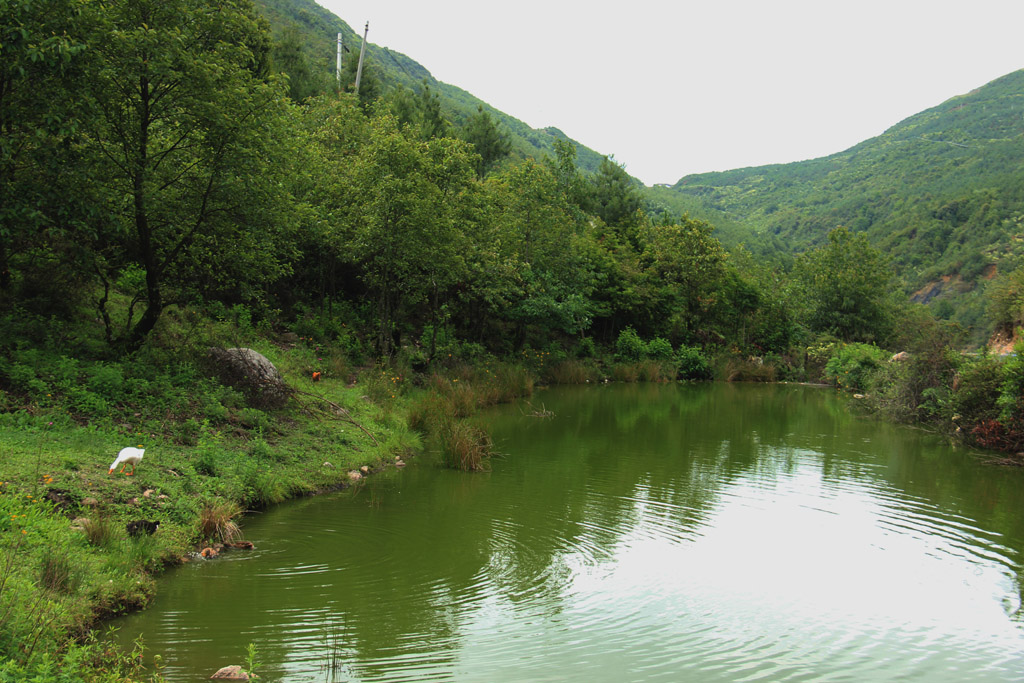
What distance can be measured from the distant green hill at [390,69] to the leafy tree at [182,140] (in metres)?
26.6

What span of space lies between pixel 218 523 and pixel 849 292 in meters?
40.1

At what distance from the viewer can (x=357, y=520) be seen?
27.8ft

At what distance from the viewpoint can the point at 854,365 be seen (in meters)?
31.6

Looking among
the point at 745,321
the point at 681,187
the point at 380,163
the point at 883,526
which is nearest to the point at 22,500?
the point at 883,526

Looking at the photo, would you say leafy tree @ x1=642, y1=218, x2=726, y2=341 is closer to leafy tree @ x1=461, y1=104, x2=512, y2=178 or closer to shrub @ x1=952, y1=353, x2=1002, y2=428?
leafy tree @ x1=461, y1=104, x2=512, y2=178

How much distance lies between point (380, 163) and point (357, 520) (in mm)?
11356

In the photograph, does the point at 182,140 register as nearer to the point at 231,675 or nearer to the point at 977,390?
the point at 231,675

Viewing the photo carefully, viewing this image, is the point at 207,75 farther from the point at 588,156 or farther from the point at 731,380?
the point at 588,156

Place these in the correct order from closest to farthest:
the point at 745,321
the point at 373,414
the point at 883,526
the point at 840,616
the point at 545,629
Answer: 1. the point at 545,629
2. the point at 840,616
3. the point at 883,526
4. the point at 373,414
5. the point at 745,321

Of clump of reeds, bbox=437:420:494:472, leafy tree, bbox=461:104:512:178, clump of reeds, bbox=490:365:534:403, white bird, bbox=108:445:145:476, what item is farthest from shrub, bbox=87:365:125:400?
leafy tree, bbox=461:104:512:178

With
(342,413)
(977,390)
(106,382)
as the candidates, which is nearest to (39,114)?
(106,382)

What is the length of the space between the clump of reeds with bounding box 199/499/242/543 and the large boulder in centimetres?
411

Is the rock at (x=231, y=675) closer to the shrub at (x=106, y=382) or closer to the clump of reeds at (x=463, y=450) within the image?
the shrub at (x=106, y=382)

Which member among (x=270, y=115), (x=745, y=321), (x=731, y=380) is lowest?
(x=731, y=380)
